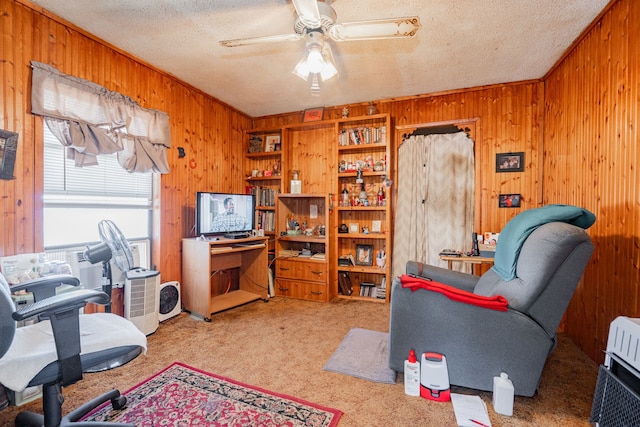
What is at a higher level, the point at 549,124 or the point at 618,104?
the point at 549,124

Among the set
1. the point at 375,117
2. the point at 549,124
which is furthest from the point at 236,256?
the point at 549,124

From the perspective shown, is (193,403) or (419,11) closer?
(193,403)

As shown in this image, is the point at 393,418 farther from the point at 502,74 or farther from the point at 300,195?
the point at 502,74

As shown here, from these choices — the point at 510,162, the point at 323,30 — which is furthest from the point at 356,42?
the point at 510,162

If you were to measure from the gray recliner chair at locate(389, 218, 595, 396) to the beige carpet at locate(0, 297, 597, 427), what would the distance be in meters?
0.21

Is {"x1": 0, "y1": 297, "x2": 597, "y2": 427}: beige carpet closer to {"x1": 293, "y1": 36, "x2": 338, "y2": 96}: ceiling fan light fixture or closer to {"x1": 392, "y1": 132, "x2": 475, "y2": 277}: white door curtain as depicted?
{"x1": 392, "y1": 132, "x2": 475, "y2": 277}: white door curtain

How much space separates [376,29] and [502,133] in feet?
7.57

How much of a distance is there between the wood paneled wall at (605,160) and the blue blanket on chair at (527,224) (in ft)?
1.32

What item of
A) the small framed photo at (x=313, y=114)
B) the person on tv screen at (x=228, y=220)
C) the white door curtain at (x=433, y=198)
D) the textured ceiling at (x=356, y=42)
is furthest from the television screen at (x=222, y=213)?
the white door curtain at (x=433, y=198)

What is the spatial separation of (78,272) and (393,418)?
252 cm

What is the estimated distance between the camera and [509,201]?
3229mm

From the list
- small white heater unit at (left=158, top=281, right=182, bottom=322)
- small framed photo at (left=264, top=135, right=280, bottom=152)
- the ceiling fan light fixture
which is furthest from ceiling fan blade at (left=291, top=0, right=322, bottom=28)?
small white heater unit at (left=158, top=281, right=182, bottom=322)

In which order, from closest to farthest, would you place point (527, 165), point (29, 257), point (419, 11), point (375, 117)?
1. point (29, 257)
2. point (419, 11)
3. point (527, 165)
4. point (375, 117)

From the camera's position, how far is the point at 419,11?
2059 millimetres
